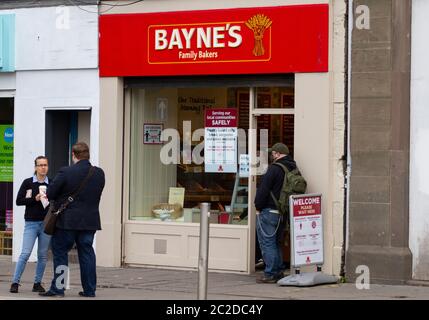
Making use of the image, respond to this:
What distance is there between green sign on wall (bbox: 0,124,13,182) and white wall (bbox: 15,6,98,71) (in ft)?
4.40

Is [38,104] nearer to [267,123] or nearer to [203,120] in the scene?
[203,120]

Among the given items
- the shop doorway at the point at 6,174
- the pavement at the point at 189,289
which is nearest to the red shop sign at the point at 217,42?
the shop doorway at the point at 6,174

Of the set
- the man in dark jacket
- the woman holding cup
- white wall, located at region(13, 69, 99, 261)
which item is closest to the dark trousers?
the man in dark jacket

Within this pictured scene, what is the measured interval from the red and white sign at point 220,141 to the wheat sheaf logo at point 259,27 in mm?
1106

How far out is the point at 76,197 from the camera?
12609 millimetres

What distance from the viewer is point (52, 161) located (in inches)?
683

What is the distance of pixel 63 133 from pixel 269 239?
4.83 metres

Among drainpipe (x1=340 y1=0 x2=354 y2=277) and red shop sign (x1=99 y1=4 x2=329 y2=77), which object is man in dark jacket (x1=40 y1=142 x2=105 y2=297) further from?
drainpipe (x1=340 y1=0 x2=354 y2=277)

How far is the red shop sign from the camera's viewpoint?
14.9m

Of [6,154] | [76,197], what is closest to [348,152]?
[76,197]

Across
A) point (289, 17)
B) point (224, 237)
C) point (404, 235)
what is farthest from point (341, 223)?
point (289, 17)

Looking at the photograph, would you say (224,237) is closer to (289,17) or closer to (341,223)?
(341,223)

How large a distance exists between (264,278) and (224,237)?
1364 millimetres
